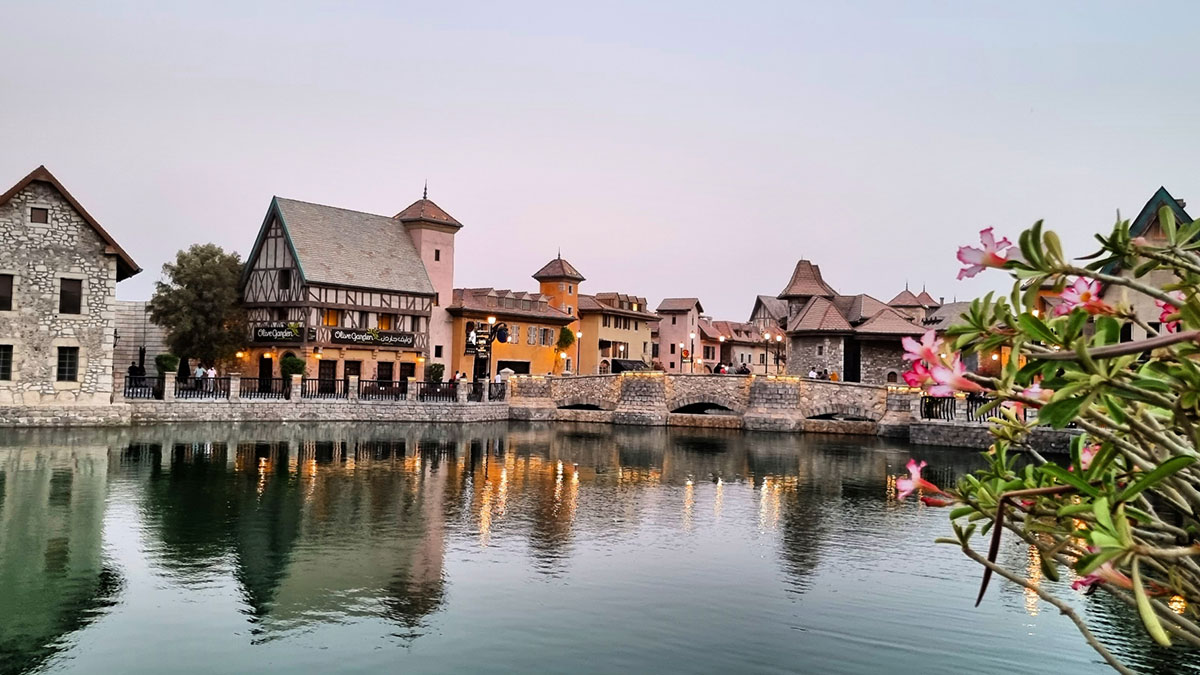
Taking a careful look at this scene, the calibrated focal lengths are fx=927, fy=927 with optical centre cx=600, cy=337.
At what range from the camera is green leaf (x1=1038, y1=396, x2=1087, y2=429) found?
2.68m

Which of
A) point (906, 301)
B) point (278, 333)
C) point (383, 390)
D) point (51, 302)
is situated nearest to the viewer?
point (51, 302)

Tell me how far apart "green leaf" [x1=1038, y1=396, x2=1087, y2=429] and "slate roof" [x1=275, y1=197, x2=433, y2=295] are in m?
44.1

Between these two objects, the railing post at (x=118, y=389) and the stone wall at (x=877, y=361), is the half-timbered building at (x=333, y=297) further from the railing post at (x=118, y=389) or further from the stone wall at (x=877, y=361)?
the stone wall at (x=877, y=361)

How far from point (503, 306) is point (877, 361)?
71.1 ft

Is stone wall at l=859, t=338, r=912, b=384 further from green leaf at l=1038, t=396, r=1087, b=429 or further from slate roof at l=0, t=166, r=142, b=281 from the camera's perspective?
green leaf at l=1038, t=396, r=1087, b=429

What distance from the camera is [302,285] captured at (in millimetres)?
44250

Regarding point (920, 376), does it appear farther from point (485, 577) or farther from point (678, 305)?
point (678, 305)

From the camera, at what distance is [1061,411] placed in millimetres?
A: 2688

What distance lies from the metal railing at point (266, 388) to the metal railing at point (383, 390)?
3.23 m

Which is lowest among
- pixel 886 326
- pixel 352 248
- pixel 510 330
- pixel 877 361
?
pixel 877 361

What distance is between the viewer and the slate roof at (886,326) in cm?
5147

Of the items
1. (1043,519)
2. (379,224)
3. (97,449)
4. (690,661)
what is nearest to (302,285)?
(379,224)

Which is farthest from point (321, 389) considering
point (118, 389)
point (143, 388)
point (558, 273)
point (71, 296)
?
point (558, 273)

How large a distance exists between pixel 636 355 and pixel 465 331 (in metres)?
22.2
